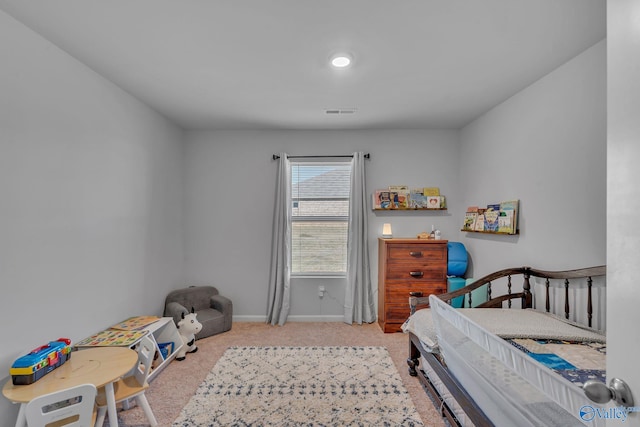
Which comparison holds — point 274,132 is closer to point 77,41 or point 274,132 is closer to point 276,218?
point 276,218

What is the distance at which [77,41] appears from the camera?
1.89 meters

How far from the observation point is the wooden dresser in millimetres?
3344

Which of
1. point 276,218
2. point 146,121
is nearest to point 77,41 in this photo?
point 146,121

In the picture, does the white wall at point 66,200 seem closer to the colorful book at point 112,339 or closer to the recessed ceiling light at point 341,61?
the colorful book at point 112,339

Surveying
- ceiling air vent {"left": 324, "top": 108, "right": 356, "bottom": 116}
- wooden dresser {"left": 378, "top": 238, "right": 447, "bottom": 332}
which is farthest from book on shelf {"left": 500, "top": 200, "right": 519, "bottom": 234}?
ceiling air vent {"left": 324, "top": 108, "right": 356, "bottom": 116}

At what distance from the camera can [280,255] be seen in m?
3.69

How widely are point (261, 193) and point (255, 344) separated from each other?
187cm

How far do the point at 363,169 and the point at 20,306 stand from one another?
336cm

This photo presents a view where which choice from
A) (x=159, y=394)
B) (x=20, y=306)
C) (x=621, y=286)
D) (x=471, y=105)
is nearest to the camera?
(x=621, y=286)

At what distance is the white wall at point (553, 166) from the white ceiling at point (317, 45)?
0.17m

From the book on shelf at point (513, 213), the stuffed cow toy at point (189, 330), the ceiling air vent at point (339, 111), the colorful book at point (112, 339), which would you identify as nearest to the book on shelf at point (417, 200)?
the book on shelf at point (513, 213)

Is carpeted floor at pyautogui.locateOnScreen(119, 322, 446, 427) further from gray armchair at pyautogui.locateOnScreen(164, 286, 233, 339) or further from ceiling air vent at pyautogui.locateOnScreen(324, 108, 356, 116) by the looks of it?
ceiling air vent at pyautogui.locateOnScreen(324, 108, 356, 116)

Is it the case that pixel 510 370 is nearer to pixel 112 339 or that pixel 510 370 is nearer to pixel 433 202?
pixel 112 339

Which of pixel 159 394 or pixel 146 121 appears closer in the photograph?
pixel 159 394
